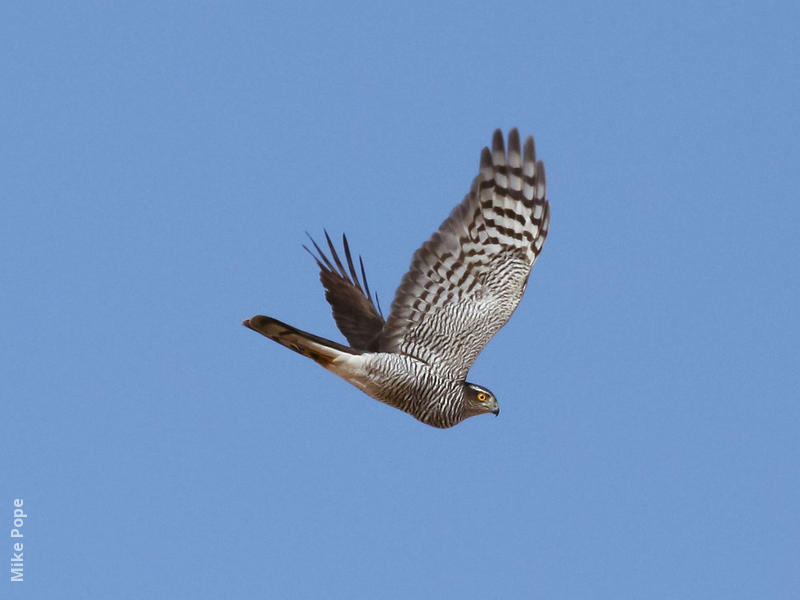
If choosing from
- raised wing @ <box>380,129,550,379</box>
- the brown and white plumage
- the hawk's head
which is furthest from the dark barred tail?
the hawk's head

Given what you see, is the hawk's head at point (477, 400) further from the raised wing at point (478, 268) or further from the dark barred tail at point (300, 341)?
the dark barred tail at point (300, 341)

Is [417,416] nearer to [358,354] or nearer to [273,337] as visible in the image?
[358,354]

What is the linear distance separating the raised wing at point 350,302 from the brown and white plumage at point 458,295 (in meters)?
0.59

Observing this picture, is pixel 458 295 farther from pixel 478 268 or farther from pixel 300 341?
pixel 300 341

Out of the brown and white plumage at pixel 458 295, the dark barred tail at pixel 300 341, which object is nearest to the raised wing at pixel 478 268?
the brown and white plumage at pixel 458 295

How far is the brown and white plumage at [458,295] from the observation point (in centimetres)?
1116

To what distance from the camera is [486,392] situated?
1171 cm

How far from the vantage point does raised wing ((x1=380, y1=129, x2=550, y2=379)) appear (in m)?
11.2

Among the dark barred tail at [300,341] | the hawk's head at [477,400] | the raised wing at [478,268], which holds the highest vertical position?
the raised wing at [478,268]

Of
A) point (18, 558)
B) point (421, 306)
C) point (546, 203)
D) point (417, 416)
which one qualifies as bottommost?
point (18, 558)

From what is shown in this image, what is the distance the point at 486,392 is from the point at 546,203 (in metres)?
1.84

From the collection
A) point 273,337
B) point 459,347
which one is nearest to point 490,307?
point 459,347

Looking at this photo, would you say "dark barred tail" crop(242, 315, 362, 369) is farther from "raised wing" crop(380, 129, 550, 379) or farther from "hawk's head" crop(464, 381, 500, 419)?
"hawk's head" crop(464, 381, 500, 419)

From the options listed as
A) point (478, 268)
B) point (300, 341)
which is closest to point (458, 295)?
point (478, 268)
